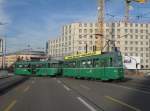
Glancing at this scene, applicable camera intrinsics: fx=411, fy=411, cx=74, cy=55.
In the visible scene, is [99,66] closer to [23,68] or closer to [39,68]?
[39,68]

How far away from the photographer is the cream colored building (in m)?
128

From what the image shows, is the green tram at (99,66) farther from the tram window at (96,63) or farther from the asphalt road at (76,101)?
the asphalt road at (76,101)

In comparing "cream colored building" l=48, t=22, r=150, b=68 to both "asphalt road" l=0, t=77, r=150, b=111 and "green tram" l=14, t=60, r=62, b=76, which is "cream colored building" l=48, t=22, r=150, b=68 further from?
"asphalt road" l=0, t=77, r=150, b=111

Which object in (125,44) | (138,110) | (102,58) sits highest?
(125,44)

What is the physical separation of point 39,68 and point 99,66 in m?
28.2

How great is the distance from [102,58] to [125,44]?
9547 cm

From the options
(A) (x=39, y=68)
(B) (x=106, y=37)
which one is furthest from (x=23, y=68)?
(B) (x=106, y=37)

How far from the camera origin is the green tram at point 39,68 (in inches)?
2662

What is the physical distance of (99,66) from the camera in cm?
4491

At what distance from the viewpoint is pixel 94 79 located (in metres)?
48.6

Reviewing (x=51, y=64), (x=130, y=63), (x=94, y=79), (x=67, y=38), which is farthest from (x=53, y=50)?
(x=94, y=79)

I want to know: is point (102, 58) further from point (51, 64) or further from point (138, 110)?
point (138, 110)

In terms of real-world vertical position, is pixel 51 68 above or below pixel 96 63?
below

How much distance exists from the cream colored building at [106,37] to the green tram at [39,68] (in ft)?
159
